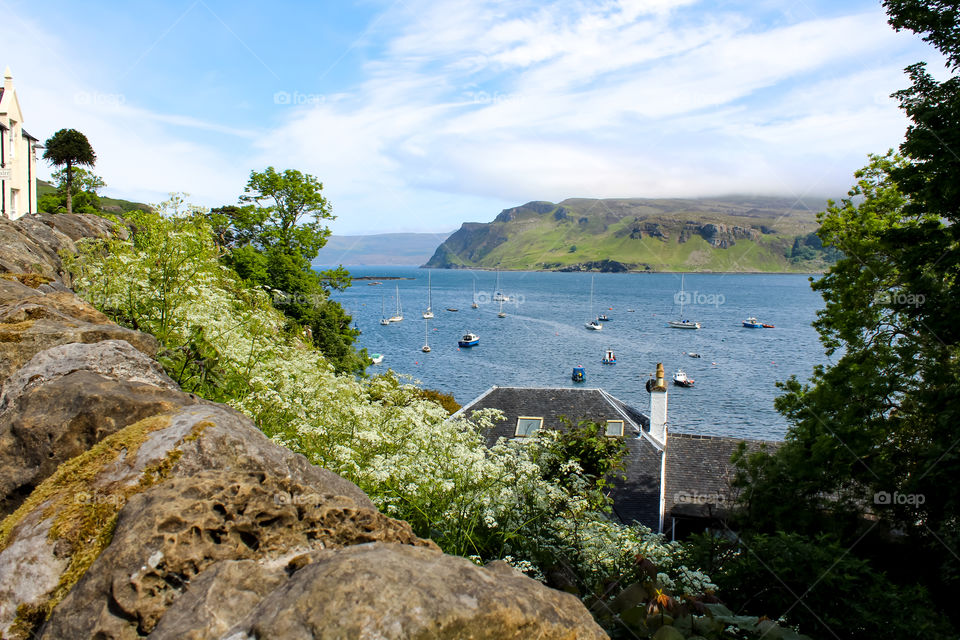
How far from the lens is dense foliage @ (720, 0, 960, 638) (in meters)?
12.2

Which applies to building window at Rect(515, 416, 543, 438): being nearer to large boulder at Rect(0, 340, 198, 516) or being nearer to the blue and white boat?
large boulder at Rect(0, 340, 198, 516)

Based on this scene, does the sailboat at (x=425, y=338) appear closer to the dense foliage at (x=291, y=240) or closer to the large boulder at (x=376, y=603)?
the dense foliage at (x=291, y=240)

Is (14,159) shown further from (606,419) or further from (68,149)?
(606,419)

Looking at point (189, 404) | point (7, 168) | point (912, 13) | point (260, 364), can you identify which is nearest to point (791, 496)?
point (912, 13)

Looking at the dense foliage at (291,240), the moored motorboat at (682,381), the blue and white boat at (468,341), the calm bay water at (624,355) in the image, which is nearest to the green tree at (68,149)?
the dense foliage at (291,240)

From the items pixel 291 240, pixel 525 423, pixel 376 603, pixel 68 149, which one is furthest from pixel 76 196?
pixel 376 603

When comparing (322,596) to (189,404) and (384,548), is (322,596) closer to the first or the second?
(384,548)

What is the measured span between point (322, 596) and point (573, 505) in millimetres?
5719

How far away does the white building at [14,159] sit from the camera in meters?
40.2

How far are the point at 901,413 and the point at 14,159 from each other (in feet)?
180

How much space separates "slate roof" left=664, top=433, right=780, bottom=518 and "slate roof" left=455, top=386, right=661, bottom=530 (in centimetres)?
128

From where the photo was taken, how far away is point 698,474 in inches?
981

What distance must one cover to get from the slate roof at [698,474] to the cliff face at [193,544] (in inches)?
776

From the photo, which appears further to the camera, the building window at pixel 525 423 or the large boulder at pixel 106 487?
the building window at pixel 525 423
